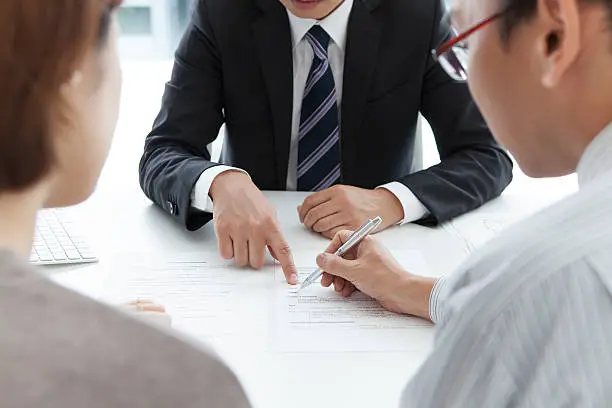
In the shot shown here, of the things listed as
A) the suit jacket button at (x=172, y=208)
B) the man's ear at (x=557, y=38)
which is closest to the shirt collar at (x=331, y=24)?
the suit jacket button at (x=172, y=208)

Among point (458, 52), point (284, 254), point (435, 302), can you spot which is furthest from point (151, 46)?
point (458, 52)

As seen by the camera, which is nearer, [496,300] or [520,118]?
[496,300]

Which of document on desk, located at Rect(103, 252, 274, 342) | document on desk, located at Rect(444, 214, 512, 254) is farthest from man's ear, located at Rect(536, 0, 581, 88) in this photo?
document on desk, located at Rect(444, 214, 512, 254)

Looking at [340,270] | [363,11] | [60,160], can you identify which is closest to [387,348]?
[340,270]

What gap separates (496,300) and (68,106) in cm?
39

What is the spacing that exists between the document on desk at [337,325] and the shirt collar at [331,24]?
67cm

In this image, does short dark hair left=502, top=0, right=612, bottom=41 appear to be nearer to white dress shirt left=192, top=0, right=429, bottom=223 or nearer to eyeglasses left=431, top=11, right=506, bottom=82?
eyeglasses left=431, top=11, right=506, bottom=82

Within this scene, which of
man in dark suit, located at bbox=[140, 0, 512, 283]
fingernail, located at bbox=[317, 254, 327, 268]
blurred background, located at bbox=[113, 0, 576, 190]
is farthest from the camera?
blurred background, located at bbox=[113, 0, 576, 190]

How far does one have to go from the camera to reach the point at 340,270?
1.25m

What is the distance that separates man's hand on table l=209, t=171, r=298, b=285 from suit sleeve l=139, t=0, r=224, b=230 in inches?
5.4

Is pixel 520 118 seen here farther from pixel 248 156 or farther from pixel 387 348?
pixel 248 156

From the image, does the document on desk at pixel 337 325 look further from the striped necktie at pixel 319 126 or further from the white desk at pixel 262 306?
the striped necktie at pixel 319 126

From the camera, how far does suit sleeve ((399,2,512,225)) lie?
1.57m

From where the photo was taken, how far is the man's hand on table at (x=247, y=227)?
52.6 inches
